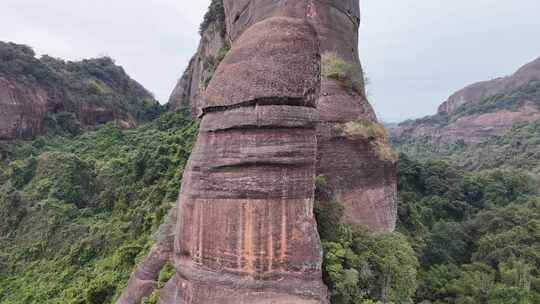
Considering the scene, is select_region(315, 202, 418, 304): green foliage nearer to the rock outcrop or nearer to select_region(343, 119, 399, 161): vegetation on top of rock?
the rock outcrop

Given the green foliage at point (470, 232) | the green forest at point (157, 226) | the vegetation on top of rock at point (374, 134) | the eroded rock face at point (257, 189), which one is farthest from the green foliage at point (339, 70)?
the green foliage at point (470, 232)

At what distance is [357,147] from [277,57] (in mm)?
5431

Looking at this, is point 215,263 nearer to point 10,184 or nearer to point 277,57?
point 277,57

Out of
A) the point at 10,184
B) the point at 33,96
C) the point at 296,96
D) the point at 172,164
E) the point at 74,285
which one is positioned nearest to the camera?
the point at 296,96

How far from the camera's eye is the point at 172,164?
22344 millimetres

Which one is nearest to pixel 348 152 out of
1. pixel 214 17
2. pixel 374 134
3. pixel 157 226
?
pixel 374 134

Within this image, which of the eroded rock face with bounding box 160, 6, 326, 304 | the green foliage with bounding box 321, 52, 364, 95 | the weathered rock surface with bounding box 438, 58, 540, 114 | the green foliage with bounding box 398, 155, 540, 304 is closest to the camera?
the eroded rock face with bounding box 160, 6, 326, 304

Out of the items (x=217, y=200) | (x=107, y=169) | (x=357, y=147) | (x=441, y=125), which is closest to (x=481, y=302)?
(x=357, y=147)

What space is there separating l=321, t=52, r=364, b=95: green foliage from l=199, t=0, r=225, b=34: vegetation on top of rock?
16.7 m

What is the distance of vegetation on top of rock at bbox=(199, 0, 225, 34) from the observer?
90.7ft

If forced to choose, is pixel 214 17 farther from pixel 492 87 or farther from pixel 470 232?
pixel 492 87

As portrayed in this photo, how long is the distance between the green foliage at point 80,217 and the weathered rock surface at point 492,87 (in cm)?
9302

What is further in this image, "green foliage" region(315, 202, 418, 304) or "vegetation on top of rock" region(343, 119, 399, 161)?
"vegetation on top of rock" region(343, 119, 399, 161)

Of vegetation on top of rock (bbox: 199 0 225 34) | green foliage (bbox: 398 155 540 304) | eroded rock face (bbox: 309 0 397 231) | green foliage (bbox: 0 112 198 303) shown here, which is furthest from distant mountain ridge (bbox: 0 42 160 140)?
green foliage (bbox: 398 155 540 304)
